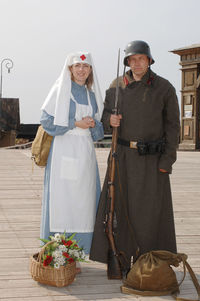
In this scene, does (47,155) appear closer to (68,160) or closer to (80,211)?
(68,160)

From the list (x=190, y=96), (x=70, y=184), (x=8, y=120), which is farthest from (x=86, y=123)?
(x=8, y=120)

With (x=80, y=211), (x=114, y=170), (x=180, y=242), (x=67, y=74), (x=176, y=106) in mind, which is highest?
(x=67, y=74)

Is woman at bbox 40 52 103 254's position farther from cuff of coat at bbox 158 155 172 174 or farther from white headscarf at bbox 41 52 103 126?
cuff of coat at bbox 158 155 172 174

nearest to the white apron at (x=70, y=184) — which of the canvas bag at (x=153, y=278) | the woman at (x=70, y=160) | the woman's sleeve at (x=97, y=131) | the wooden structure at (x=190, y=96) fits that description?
the woman at (x=70, y=160)

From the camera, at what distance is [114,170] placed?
3.78m

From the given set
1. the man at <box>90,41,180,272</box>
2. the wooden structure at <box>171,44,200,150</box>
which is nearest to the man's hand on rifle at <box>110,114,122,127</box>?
the man at <box>90,41,180,272</box>

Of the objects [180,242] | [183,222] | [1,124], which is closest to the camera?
[180,242]

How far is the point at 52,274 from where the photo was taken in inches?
136

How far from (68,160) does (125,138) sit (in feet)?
1.58

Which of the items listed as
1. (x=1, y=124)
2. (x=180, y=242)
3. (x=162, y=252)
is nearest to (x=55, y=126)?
(x=162, y=252)

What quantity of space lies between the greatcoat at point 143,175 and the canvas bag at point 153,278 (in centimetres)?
36

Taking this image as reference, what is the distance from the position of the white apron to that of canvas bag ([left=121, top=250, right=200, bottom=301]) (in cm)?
64

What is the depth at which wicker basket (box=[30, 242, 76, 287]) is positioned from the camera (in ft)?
11.3

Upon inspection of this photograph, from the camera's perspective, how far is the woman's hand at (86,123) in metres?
3.83
